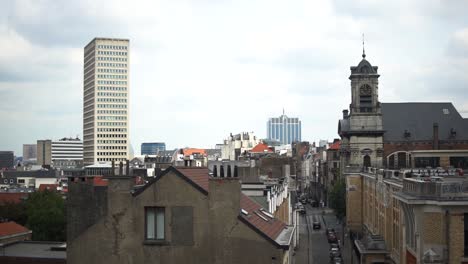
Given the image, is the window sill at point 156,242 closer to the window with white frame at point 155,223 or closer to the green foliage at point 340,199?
the window with white frame at point 155,223

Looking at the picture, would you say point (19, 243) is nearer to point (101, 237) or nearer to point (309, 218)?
point (101, 237)

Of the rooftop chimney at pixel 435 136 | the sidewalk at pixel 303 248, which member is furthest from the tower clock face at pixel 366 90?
the sidewalk at pixel 303 248

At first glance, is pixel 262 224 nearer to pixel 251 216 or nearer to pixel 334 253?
pixel 251 216

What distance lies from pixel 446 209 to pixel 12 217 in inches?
2468

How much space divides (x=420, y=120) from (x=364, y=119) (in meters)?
9.73

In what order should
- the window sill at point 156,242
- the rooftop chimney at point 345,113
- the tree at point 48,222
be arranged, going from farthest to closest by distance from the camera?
the rooftop chimney at point 345,113
the tree at point 48,222
the window sill at point 156,242

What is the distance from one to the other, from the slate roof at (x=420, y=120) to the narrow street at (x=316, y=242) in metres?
18.1

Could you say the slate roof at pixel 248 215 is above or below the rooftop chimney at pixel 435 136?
below

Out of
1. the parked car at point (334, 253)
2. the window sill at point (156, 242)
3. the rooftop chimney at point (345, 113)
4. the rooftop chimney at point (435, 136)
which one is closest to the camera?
the window sill at point (156, 242)

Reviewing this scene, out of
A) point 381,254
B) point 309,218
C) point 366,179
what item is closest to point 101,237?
point 381,254

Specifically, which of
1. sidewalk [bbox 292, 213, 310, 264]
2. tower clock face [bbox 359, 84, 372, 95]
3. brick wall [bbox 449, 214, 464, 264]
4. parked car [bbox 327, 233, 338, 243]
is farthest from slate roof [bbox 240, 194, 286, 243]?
tower clock face [bbox 359, 84, 372, 95]

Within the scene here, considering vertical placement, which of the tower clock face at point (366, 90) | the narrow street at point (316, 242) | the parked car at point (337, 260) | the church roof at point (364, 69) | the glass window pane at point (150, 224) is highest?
the church roof at point (364, 69)

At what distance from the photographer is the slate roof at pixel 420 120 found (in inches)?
3757

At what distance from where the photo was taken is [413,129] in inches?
3792
